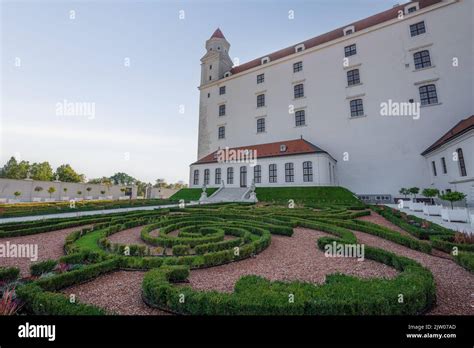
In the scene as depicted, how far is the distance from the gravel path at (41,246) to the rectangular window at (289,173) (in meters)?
21.8

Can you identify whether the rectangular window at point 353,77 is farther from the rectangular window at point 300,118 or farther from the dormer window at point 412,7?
the dormer window at point 412,7

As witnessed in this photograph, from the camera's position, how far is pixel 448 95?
22.2m

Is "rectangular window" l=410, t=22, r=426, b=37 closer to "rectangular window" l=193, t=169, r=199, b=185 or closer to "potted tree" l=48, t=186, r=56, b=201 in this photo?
"rectangular window" l=193, t=169, r=199, b=185

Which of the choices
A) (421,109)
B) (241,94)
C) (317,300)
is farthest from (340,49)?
(317,300)

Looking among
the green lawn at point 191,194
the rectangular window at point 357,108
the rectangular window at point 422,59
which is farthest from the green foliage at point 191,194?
the rectangular window at point 422,59

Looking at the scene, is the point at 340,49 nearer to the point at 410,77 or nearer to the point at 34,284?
the point at 410,77

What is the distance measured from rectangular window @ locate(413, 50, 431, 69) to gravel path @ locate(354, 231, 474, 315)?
91.7 feet

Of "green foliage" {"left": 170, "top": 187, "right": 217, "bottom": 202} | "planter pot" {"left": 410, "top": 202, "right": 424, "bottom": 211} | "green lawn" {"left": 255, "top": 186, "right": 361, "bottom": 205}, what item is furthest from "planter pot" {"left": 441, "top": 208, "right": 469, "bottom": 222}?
"green foliage" {"left": 170, "top": 187, "right": 217, "bottom": 202}

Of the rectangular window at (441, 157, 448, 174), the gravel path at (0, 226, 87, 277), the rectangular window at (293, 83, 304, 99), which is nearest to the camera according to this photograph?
the gravel path at (0, 226, 87, 277)

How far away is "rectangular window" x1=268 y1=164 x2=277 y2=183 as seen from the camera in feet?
89.7

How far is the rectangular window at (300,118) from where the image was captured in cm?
3036

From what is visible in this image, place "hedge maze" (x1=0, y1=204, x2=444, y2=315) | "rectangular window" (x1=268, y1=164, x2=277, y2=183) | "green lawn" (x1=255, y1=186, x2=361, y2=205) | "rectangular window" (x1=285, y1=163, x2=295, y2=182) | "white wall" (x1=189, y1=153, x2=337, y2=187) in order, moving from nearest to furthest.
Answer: "hedge maze" (x1=0, y1=204, x2=444, y2=315)
"green lawn" (x1=255, y1=186, x2=361, y2=205)
"white wall" (x1=189, y1=153, x2=337, y2=187)
"rectangular window" (x1=285, y1=163, x2=295, y2=182)
"rectangular window" (x1=268, y1=164, x2=277, y2=183)

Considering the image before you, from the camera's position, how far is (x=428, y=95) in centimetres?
2336

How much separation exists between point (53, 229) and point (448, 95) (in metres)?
34.5
